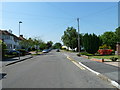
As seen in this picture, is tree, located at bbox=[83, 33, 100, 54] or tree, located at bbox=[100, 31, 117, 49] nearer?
tree, located at bbox=[83, 33, 100, 54]

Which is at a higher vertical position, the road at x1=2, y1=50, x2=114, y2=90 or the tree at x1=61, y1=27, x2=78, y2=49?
the tree at x1=61, y1=27, x2=78, y2=49

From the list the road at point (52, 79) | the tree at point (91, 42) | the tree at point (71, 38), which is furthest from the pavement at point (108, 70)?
the tree at point (71, 38)

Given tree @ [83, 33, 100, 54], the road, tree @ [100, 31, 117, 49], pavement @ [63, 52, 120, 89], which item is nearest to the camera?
the road

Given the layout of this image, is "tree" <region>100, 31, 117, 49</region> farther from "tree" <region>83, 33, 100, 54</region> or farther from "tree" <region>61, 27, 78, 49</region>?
"tree" <region>83, 33, 100, 54</region>

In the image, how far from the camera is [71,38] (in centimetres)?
8381

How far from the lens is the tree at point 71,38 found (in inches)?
3191

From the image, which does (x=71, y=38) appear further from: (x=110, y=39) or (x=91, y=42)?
(x=91, y=42)

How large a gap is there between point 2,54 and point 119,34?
64.6 metres

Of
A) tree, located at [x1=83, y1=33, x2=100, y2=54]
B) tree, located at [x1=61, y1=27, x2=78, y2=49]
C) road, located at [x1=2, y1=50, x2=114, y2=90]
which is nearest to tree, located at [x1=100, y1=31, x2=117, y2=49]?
tree, located at [x1=61, y1=27, x2=78, y2=49]

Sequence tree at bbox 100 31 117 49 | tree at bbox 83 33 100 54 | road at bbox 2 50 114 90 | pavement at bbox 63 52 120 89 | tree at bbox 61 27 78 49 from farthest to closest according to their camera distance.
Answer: tree at bbox 61 27 78 49 → tree at bbox 100 31 117 49 → tree at bbox 83 33 100 54 → pavement at bbox 63 52 120 89 → road at bbox 2 50 114 90

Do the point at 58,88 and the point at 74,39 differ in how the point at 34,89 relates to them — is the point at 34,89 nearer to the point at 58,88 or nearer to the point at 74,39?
the point at 58,88

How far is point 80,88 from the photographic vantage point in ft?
22.6

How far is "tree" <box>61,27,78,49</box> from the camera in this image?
81.1 m

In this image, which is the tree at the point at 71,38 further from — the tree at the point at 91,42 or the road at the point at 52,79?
the road at the point at 52,79
